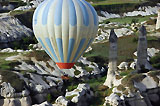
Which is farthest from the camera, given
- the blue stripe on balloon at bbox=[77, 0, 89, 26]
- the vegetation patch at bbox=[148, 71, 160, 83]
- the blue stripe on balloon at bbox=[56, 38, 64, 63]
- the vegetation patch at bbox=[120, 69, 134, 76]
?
the vegetation patch at bbox=[120, 69, 134, 76]

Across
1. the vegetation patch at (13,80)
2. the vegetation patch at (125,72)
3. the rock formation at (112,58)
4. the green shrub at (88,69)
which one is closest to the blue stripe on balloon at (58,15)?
the rock formation at (112,58)

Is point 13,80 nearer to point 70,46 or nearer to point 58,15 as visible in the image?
point 70,46

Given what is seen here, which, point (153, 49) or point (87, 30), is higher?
point (87, 30)

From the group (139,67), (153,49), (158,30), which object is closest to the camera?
(139,67)

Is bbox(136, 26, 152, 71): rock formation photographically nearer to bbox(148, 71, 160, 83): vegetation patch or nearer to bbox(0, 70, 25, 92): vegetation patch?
bbox(148, 71, 160, 83): vegetation patch

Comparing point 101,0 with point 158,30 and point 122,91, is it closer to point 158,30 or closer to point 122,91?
point 158,30

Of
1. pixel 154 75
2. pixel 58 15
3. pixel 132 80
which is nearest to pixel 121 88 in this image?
pixel 132 80

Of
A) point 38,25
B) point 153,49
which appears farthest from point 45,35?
point 153,49

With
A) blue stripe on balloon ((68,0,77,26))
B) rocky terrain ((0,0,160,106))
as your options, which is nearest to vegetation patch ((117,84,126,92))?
rocky terrain ((0,0,160,106))
